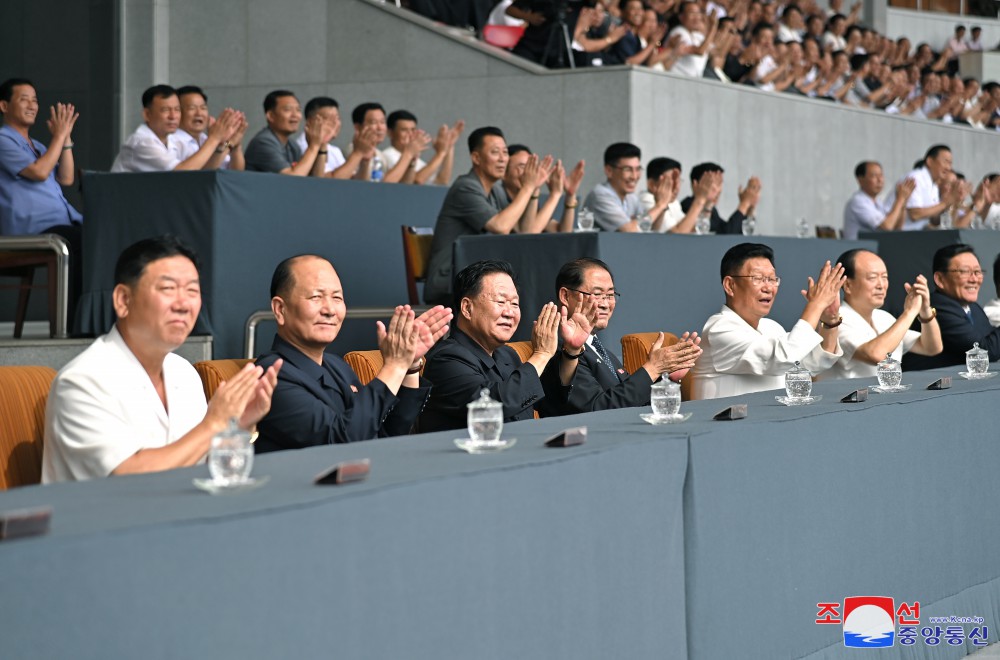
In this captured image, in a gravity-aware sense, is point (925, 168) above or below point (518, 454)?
above

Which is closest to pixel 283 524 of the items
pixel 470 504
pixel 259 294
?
pixel 470 504

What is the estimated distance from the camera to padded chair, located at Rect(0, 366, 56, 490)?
257 cm

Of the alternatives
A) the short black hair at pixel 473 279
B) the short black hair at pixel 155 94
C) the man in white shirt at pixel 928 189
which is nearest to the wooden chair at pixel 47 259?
the short black hair at pixel 155 94

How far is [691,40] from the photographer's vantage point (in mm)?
9703

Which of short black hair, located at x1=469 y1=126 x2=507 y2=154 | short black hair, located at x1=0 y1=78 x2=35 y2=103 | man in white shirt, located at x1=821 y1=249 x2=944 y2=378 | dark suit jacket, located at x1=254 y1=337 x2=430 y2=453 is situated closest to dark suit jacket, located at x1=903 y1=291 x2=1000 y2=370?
man in white shirt, located at x1=821 y1=249 x2=944 y2=378

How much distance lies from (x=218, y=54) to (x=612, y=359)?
5897 mm

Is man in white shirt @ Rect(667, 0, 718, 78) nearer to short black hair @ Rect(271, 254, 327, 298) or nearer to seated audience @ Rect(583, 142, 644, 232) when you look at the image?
seated audience @ Rect(583, 142, 644, 232)

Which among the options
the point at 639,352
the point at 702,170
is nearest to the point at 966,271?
the point at 639,352

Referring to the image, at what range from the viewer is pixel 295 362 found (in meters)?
3.00

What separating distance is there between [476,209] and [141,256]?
3246mm

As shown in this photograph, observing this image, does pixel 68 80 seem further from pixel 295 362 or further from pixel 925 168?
pixel 295 362

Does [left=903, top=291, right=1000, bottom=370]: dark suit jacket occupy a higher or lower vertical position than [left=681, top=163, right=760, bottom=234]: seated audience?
lower

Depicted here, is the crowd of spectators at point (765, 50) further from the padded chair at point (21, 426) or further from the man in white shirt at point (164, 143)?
the padded chair at point (21, 426)

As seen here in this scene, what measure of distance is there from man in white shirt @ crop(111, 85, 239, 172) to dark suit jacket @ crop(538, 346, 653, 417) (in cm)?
255
